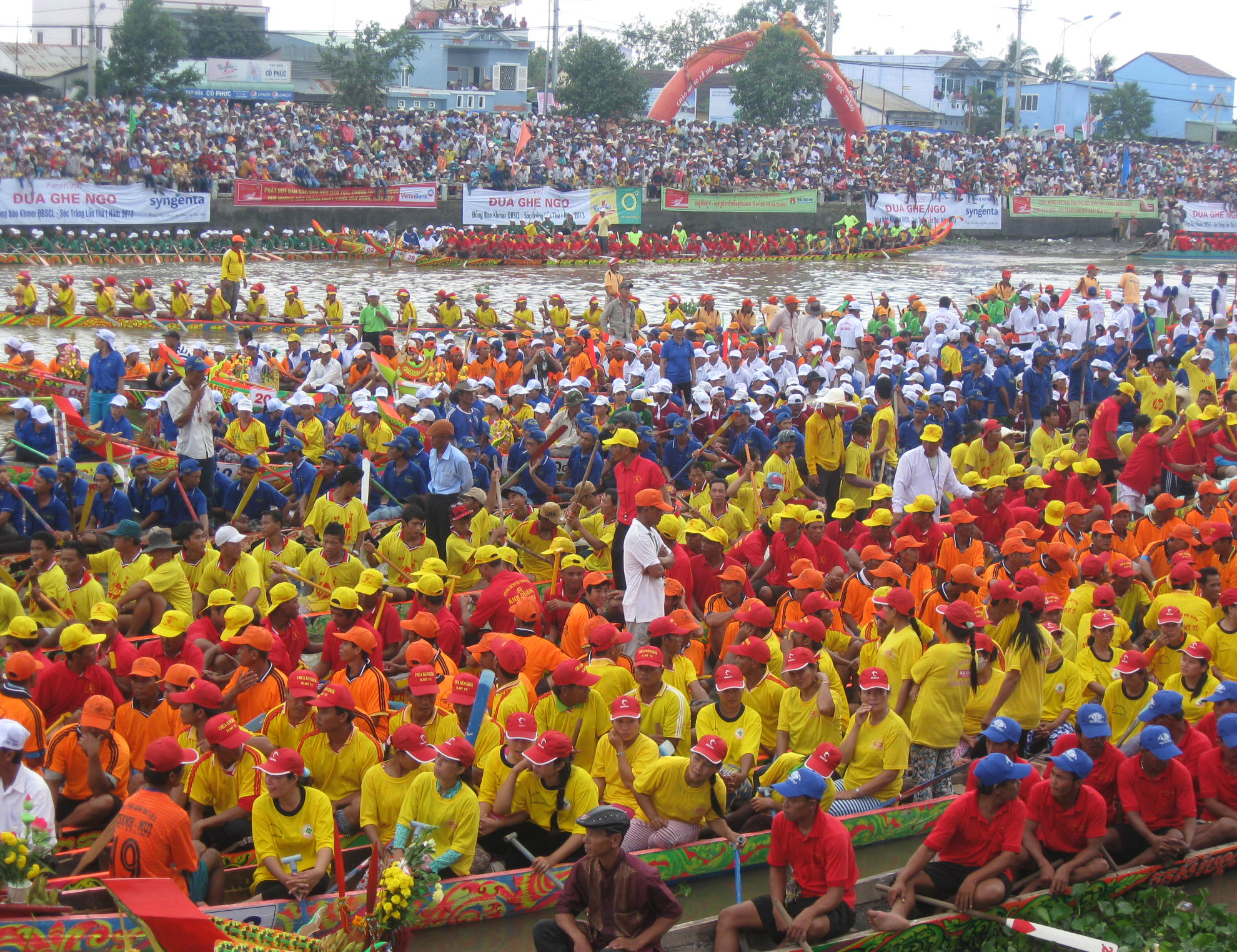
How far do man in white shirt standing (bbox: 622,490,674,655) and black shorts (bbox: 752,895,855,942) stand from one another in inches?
100.0

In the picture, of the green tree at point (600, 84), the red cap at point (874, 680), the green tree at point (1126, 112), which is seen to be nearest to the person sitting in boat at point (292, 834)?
the red cap at point (874, 680)

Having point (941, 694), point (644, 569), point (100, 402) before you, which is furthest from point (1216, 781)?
point (100, 402)

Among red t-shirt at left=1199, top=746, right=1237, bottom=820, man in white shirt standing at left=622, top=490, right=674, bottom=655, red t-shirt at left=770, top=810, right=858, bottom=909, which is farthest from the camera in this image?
man in white shirt standing at left=622, top=490, right=674, bottom=655

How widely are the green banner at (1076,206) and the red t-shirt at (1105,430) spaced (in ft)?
110

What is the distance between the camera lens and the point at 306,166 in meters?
35.9

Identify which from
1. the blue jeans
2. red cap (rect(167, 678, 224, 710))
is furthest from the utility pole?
red cap (rect(167, 678, 224, 710))

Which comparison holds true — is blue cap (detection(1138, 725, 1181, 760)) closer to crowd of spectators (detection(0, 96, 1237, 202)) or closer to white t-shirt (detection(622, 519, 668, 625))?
white t-shirt (detection(622, 519, 668, 625))

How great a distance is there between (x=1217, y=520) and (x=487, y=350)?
9.46 metres

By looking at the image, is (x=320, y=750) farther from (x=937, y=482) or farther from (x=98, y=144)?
(x=98, y=144)

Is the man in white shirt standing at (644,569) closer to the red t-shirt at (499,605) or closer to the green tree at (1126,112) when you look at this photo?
the red t-shirt at (499,605)

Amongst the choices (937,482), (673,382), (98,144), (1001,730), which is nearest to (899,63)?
(98,144)

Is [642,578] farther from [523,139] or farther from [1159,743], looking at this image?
[523,139]

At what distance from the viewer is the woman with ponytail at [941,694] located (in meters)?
6.74

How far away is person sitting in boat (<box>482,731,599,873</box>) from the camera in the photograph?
19.3 ft
